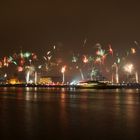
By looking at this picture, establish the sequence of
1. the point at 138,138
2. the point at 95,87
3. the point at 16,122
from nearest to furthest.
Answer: the point at 138,138 → the point at 16,122 → the point at 95,87

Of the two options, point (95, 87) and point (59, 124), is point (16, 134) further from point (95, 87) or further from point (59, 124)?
point (95, 87)

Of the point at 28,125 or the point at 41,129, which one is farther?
the point at 28,125

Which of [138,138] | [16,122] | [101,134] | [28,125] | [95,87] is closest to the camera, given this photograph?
[138,138]

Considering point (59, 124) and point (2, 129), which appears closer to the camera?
point (2, 129)

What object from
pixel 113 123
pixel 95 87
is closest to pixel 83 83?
pixel 95 87

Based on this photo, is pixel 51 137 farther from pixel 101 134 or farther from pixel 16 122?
pixel 16 122

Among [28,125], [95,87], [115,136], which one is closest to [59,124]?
[28,125]

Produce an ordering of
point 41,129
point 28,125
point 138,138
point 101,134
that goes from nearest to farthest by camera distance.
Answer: point 138,138 → point 101,134 → point 41,129 → point 28,125

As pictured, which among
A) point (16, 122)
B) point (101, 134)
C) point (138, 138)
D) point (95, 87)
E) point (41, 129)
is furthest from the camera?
point (95, 87)
